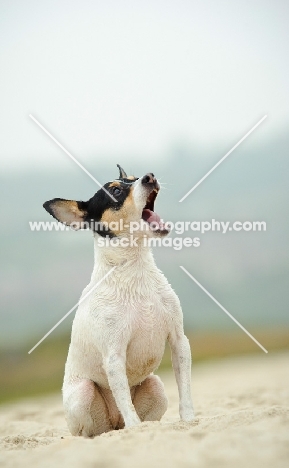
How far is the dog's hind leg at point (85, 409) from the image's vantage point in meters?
5.73

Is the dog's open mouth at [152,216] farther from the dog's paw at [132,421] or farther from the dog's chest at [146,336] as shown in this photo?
the dog's paw at [132,421]

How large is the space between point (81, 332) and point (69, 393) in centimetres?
56

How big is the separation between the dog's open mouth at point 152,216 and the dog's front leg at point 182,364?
88cm

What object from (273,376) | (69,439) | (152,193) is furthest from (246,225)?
(69,439)

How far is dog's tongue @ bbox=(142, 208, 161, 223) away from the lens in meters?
5.68

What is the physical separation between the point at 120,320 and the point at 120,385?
1.69 feet

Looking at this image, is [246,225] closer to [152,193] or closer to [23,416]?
[23,416]

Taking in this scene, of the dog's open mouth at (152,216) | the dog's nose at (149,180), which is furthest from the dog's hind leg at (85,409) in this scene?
the dog's nose at (149,180)

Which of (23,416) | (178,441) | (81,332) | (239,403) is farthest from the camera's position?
(23,416)

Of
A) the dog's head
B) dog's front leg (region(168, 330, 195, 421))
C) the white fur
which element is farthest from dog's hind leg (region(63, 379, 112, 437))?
the dog's head

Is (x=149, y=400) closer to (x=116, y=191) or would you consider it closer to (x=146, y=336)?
(x=146, y=336)

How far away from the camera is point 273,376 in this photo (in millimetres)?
10109

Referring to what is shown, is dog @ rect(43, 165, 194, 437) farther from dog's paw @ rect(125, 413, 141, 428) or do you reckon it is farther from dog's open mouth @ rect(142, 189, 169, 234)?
dog's paw @ rect(125, 413, 141, 428)

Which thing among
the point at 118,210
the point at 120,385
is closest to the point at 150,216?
the point at 118,210
